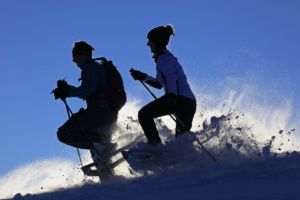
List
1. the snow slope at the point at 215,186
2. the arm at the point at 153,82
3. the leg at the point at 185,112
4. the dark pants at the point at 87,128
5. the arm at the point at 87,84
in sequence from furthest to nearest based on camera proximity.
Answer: the dark pants at the point at 87,128 → the arm at the point at 87,84 → the arm at the point at 153,82 → the leg at the point at 185,112 → the snow slope at the point at 215,186

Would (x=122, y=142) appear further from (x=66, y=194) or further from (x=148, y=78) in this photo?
(x=66, y=194)

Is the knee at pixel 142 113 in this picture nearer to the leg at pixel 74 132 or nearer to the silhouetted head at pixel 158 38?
the silhouetted head at pixel 158 38

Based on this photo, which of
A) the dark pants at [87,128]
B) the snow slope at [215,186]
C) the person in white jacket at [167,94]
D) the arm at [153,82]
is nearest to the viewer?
the snow slope at [215,186]

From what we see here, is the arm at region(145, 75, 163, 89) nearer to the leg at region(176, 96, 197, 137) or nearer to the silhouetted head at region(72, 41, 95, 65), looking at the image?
the leg at region(176, 96, 197, 137)

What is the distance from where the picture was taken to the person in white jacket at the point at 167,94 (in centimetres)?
1098

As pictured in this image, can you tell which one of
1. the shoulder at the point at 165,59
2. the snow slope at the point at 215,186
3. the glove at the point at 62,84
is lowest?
the snow slope at the point at 215,186

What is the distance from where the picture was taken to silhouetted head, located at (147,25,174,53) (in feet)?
36.6

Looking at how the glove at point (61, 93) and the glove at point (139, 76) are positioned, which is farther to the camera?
the glove at point (61, 93)

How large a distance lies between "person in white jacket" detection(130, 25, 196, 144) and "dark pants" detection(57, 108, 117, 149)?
907mm

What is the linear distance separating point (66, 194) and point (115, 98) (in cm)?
361

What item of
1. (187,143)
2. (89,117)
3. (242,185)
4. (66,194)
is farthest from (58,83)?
(242,185)

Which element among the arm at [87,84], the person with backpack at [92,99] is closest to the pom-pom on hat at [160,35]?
the person with backpack at [92,99]

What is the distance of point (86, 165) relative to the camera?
38.8 feet

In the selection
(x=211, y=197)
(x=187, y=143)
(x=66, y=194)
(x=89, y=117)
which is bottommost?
(x=211, y=197)
